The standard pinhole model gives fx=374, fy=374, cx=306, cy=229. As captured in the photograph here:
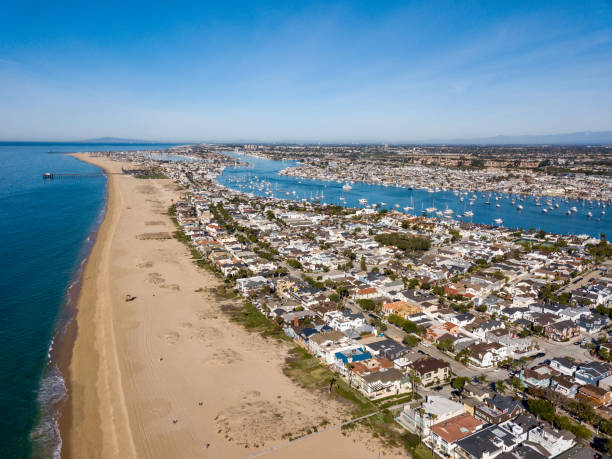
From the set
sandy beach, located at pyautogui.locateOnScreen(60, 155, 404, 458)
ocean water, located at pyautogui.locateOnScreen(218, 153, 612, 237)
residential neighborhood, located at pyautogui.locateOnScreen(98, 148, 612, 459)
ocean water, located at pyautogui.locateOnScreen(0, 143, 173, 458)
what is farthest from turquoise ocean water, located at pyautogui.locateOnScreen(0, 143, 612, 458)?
residential neighborhood, located at pyautogui.locateOnScreen(98, 148, 612, 459)

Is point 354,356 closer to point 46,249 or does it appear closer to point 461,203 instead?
point 46,249

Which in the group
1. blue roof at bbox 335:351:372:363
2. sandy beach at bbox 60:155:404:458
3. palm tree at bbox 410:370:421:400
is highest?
blue roof at bbox 335:351:372:363

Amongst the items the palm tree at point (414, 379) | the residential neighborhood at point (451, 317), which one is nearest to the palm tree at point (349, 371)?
the residential neighborhood at point (451, 317)

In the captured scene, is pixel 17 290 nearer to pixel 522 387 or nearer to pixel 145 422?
pixel 145 422

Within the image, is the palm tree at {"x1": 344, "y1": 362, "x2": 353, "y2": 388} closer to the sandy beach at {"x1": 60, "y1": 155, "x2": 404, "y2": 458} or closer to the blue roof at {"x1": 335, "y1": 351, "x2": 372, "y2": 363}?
the blue roof at {"x1": 335, "y1": 351, "x2": 372, "y2": 363}

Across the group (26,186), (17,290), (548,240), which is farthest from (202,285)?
(26,186)
